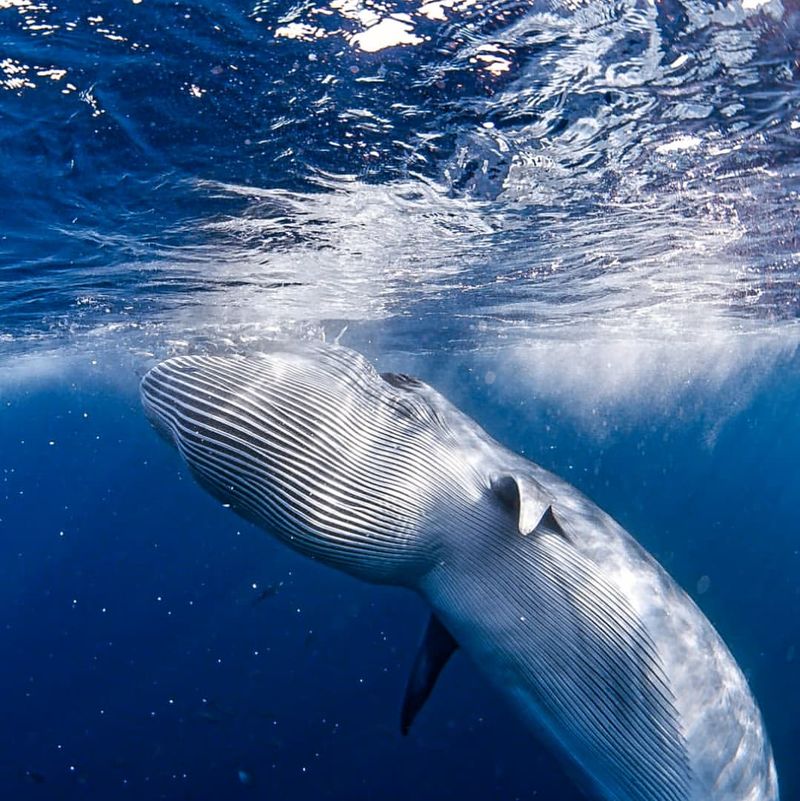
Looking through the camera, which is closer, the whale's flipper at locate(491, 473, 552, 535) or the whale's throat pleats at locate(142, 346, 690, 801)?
the whale's throat pleats at locate(142, 346, 690, 801)

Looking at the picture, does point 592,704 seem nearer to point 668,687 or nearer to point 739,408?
point 668,687

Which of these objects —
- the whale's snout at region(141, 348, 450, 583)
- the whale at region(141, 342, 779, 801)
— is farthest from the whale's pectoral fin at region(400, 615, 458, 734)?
the whale's snout at region(141, 348, 450, 583)

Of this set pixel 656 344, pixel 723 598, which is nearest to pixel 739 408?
pixel 656 344

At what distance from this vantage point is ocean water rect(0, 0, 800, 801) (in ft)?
23.2

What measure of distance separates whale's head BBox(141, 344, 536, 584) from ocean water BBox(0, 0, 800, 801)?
2.86 meters

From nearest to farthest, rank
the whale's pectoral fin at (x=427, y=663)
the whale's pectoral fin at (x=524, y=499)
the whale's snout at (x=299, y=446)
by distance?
the whale's snout at (x=299, y=446), the whale's pectoral fin at (x=524, y=499), the whale's pectoral fin at (x=427, y=663)

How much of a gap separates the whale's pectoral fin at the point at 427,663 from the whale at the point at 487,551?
761 millimetres

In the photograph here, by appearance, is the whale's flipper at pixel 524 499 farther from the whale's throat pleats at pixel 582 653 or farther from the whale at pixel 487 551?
the whale's throat pleats at pixel 582 653

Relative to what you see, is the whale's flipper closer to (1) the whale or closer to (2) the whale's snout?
(1) the whale

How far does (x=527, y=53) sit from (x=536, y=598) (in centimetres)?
601

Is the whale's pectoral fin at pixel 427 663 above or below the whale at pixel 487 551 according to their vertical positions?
below

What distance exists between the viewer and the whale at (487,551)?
12.1ft

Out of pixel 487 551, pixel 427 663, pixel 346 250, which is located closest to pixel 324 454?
pixel 487 551

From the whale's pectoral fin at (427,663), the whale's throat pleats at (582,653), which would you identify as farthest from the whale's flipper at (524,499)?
the whale's pectoral fin at (427,663)
